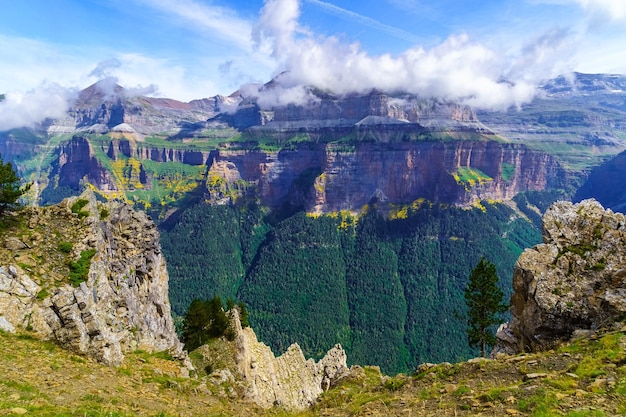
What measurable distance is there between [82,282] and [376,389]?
22.1 metres

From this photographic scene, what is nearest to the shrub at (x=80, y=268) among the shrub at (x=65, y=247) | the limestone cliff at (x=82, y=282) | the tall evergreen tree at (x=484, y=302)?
the limestone cliff at (x=82, y=282)

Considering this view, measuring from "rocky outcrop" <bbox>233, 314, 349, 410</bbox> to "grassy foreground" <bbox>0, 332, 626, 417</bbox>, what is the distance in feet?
46.1

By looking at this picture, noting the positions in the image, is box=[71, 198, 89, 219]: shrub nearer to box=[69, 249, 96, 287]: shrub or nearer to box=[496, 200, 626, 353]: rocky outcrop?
box=[69, 249, 96, 287]: shrub

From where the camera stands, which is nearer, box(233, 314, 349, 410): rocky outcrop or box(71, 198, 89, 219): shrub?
box(71, 198, 89, 219): shrub

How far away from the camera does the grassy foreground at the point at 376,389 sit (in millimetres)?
16266

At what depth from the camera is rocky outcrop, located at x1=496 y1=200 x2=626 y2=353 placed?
27.9 meters

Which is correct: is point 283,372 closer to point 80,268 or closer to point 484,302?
point 484,302

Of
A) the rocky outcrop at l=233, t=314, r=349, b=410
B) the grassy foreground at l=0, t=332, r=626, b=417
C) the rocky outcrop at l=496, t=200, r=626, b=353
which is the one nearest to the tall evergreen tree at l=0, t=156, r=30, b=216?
the grassy foreground at l=0, t=332, r=626, b=417

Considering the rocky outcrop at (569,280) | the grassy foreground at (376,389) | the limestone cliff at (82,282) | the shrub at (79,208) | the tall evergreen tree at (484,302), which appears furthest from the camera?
the tall evergreen tree at (484,302)

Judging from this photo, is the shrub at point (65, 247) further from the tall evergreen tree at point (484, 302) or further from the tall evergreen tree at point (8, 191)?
the tall evergreen tree at point (484, 302)

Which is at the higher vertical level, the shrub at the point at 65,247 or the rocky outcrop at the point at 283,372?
the shrub at the point at 65,247

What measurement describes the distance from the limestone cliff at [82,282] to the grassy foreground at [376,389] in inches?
61.9

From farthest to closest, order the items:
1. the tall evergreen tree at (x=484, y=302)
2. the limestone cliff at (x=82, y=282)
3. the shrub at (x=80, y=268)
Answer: the tall evergreen tree at (x=484, y=302) < the shrub at (x=80, y=268) < the limestone cliff at (x=82, y=282)

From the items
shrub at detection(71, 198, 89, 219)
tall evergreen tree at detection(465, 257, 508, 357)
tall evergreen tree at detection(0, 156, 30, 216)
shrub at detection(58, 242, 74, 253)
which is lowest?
tall evergreen tree at detection(465, 257, 508, 357)
